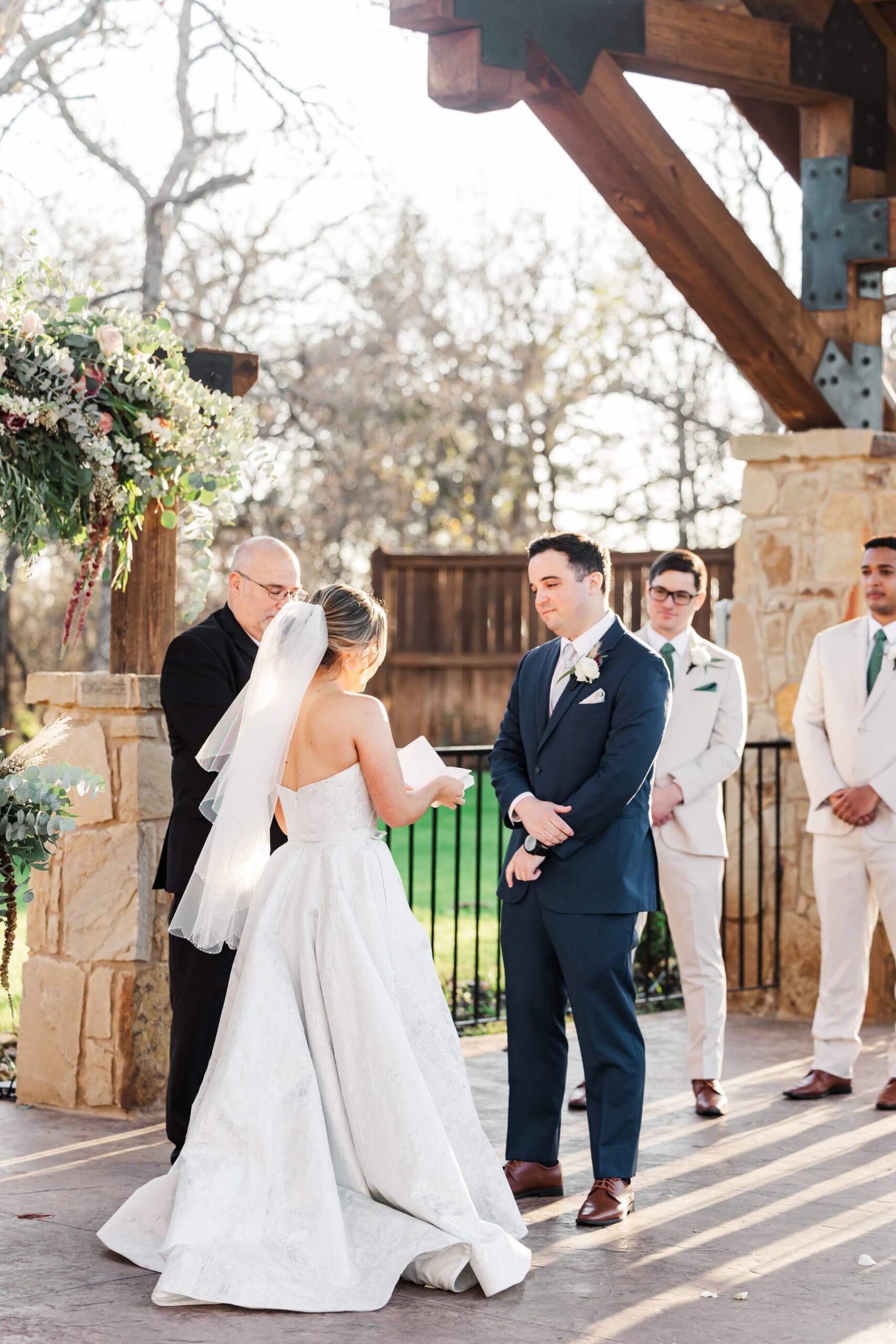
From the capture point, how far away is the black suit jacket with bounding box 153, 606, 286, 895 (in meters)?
4.86

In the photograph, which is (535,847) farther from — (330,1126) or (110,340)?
(110,340)

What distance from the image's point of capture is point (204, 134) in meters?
13.3

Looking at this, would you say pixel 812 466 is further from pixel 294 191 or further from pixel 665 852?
pixel 294 191

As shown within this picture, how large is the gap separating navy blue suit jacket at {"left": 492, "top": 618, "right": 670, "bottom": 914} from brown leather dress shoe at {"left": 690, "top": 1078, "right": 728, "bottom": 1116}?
4.66 feet

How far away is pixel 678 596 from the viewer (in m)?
6.10

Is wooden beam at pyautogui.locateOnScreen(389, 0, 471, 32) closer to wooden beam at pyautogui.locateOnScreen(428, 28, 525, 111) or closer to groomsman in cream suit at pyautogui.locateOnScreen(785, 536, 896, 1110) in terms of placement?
wooden beam at pyautogui.locateOnScreen(428, 28, 525, 111)

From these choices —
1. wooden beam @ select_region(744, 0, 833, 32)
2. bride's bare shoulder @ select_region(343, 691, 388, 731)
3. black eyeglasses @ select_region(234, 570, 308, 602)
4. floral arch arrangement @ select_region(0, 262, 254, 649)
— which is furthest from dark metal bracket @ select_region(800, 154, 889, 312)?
bride's bare shoulder @ select_region(343, 691, 388, 731)

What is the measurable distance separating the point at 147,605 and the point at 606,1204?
2784mm

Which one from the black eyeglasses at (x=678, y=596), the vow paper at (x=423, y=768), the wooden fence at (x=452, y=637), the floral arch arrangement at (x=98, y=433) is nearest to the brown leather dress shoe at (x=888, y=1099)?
the black eyeglasses at (x=678, y=596)

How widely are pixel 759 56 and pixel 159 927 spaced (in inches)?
181

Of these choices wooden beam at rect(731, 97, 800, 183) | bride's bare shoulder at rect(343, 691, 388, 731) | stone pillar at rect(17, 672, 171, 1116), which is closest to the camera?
bride's bare shoulder at rect(343, 691, 388, 731)

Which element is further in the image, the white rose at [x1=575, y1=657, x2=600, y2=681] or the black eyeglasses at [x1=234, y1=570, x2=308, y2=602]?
the black eyeglasses at [x1=234, y1=570, x2=308, y2=602]

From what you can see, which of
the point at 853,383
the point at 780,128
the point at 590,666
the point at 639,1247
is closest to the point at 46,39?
the point at 780,128

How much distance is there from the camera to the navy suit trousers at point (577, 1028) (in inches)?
180
